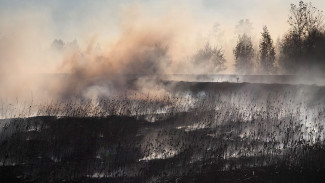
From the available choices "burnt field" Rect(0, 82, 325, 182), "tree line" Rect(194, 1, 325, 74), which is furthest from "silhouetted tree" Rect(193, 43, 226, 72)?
"burnt field" Rect(0, 82, 325, 182)

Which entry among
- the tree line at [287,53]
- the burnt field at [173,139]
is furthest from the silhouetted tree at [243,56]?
the burnt field at [173,139]

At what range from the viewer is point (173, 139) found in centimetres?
2536

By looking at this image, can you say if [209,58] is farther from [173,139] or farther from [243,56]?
[173,139]

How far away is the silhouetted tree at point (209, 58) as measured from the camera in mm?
90062

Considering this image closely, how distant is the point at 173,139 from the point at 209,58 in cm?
6769

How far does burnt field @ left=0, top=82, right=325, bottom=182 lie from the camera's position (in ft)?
65.6

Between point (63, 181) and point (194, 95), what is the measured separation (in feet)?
69.7

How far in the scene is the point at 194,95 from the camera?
37906 millimetres

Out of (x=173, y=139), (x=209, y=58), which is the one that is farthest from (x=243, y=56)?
(x=173, y=139)

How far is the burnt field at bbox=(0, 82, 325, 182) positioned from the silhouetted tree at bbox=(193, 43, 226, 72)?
54.2 metres

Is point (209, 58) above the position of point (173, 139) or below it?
above

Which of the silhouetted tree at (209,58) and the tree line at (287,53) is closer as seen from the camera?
the tree line at (287,53)

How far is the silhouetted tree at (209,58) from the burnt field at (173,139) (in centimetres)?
5423

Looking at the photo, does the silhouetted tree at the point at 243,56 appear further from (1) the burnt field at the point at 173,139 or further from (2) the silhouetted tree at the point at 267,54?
(1) the burnt field at the point at 173,139
